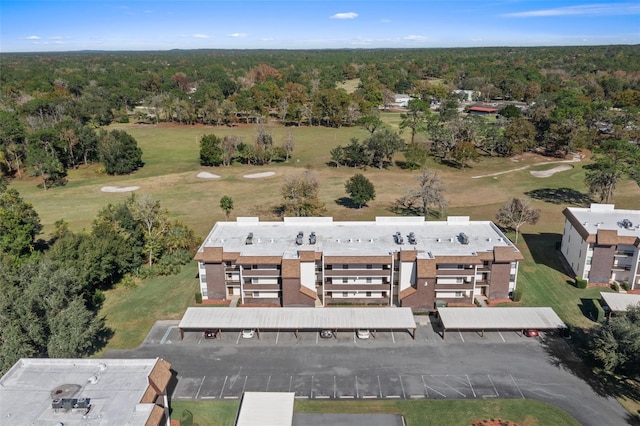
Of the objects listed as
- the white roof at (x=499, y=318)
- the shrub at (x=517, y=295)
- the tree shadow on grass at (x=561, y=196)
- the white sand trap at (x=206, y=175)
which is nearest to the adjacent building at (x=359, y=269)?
the shrub at (x=517, y=295)

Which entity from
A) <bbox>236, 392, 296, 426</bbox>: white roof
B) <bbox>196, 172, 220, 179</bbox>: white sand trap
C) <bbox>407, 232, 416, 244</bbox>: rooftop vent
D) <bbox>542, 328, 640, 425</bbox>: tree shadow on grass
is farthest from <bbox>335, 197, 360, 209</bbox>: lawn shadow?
<bbox>236, 392, 296, 426</bbox>: white roof

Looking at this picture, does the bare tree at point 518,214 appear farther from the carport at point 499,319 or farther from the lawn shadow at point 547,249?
the carport at point 499,319

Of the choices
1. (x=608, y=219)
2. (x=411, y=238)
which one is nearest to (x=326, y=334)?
(x=411, y=238)

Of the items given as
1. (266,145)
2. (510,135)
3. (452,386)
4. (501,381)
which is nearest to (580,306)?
(501,381)

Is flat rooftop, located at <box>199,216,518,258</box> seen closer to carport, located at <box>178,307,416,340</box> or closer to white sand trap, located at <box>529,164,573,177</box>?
carport, located at <box>178,307,416,340</box>

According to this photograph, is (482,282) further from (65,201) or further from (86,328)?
(65,201)
